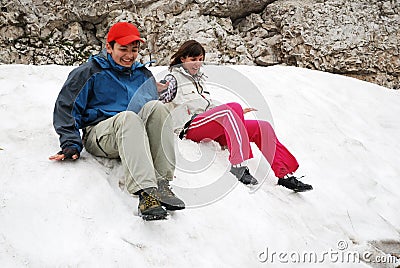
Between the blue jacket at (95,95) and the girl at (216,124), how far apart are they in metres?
0.60

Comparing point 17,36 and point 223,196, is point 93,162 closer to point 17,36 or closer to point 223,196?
point 223,196

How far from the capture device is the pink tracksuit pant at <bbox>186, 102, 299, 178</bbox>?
3271 millimetres

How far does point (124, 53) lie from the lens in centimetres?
283

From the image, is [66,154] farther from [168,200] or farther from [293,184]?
[293,184]

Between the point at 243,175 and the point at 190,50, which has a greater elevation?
the point at 190,50

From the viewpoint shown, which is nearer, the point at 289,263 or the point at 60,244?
the point at 60,244

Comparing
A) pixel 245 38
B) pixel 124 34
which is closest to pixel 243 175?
pixel 124 34

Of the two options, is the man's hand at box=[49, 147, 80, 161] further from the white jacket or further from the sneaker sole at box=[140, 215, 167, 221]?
the white jacket

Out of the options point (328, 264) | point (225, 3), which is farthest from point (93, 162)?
point (225, 3)

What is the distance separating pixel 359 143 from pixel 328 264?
2.35 meters

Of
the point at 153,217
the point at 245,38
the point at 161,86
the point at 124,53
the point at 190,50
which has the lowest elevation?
the point at 245,38

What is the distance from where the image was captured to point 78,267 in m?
1.92

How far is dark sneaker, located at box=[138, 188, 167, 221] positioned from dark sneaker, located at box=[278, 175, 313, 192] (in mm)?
1485

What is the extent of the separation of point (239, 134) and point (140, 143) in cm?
112
